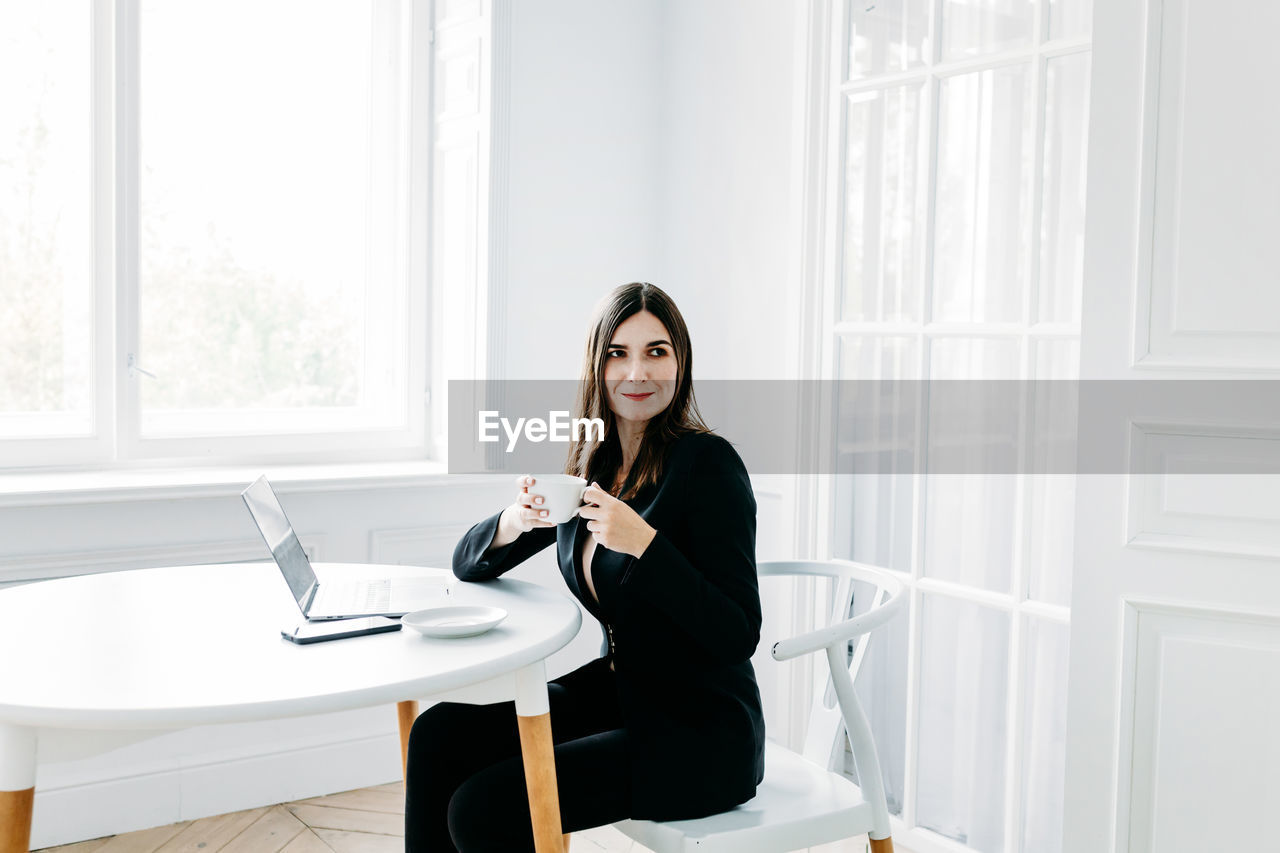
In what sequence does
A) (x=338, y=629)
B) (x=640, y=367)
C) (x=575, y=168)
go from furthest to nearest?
1. (x=575, y=168)
2. (x=640, y=367)
3. (x=338, y=629)

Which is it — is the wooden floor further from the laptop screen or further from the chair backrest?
the laptop screen

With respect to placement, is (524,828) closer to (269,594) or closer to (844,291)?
(269,594)

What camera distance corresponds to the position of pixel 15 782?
4.09 feet

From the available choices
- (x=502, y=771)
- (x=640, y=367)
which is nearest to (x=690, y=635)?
(x=502, y=771)

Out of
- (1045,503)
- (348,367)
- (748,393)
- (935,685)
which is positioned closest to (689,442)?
(1045,503)

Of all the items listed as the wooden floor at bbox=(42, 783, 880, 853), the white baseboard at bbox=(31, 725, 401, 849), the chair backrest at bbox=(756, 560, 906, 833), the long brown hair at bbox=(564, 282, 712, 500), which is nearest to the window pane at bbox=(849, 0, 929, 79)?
the long brown hair at bbox=(564, 282, 712, 500)

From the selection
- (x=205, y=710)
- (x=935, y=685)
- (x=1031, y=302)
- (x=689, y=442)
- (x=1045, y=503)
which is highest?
(x=1031, y=302)

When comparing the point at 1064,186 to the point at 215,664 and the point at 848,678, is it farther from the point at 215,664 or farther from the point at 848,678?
the point at 215,664

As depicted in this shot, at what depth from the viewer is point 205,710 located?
1.21 m

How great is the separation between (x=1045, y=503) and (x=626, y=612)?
102cm

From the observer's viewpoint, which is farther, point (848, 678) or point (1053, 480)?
point (1053, 480)

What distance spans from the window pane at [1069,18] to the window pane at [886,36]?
1.06 feet

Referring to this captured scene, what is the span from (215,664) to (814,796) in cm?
90

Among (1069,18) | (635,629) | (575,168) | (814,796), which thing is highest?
(1069,18)
